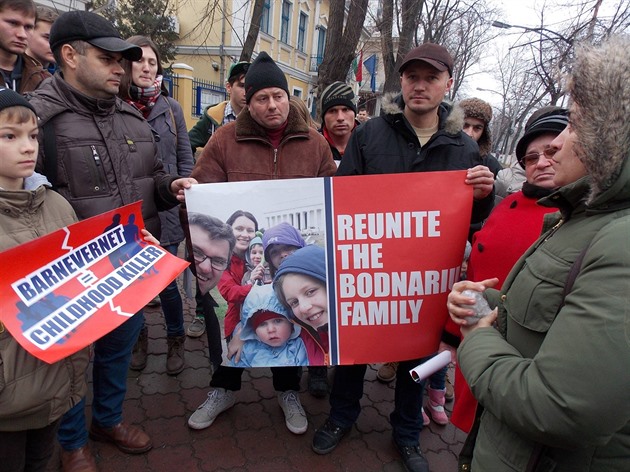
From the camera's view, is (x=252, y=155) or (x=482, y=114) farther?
(x=482, y=114)

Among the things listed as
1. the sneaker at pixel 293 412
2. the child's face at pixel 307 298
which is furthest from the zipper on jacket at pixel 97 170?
the sneaker at pixel 293 412

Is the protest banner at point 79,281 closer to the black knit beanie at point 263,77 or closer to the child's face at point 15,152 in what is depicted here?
the child's face at point 15,152

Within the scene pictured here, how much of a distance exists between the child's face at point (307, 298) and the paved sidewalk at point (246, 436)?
3.07 ft

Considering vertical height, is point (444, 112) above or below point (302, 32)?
below

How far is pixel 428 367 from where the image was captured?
1421 millimetres

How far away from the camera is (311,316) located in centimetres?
207

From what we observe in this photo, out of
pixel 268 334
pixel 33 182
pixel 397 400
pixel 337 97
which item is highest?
pixel 337 97

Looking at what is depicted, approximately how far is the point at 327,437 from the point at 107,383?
1306 mm

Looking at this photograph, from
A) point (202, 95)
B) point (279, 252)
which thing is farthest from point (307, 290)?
point (202, 95)

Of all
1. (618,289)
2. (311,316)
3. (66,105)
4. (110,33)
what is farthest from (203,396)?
(618,289)

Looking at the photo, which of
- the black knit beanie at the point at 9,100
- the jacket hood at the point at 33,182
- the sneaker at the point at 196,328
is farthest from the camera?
the sneaker at the point at 196,328

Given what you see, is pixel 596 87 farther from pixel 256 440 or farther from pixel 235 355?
pixel 256 440

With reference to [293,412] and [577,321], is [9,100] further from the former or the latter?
[293,412]

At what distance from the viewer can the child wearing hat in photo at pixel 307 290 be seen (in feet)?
6.66
